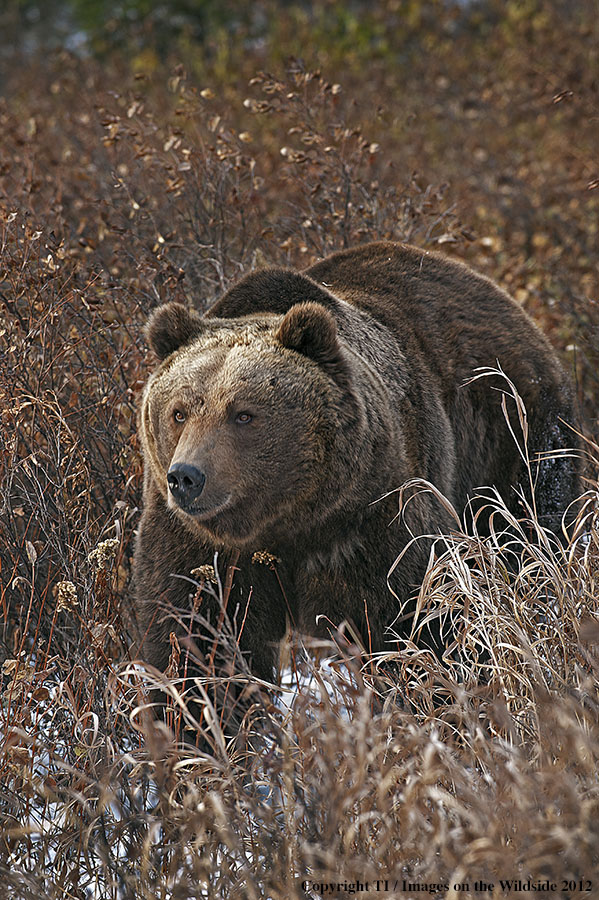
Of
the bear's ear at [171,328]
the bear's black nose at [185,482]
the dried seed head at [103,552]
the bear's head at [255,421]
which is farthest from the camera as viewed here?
the bear's ear at [171,328]

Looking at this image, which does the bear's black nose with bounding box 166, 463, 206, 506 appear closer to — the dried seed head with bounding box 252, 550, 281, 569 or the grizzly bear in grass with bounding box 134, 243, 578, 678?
the grizzly bear in grass with bounding box 134, 243, 578, 678

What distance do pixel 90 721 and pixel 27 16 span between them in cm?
1672

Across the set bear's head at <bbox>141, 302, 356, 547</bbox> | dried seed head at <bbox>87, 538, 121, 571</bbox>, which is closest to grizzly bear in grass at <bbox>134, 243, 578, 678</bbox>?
bear's head at <bbox>141, 302, 356, 547</bbox>

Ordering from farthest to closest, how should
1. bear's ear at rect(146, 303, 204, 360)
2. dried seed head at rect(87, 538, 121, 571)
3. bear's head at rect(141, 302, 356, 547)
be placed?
1. bear's ear at rect(146, 303, 204, 360)
2. dried seed head at rect(87, 538, 121, 571)
3. bear's head at rect(141, 302, 356, 547)

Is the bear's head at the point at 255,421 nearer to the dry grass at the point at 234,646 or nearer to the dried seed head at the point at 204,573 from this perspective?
the dried seed head at the point at 204,573

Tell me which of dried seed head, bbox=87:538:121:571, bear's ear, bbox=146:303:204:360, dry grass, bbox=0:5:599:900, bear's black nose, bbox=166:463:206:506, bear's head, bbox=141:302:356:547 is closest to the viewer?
dry grass, bbox=0:5:599:900

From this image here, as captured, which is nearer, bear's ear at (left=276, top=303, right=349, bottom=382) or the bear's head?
the bear's head

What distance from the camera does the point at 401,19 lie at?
13.6 metres

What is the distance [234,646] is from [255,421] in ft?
2.94

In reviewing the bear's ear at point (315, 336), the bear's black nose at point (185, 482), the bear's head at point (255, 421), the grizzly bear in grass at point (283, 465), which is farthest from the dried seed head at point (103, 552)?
the bear's ear at point (315, 336)

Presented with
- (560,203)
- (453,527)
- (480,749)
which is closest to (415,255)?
(453,527)

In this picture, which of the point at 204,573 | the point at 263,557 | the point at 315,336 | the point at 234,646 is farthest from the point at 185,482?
the point at 315,336

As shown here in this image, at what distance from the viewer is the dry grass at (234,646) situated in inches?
91.4

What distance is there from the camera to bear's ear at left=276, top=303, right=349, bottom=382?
349 cm
